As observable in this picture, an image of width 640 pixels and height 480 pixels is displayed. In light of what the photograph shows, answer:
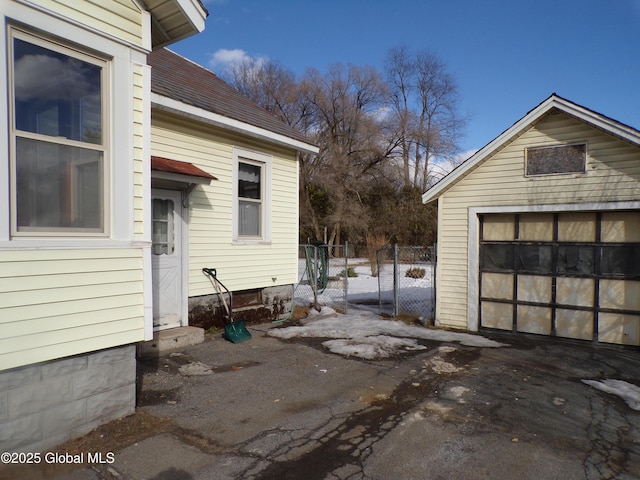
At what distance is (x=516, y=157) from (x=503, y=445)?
581 cm

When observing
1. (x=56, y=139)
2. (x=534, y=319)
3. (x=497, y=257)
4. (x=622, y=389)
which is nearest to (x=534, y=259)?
(x=497, y=257)

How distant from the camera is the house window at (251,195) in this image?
26.4 feet

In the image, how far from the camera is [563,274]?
7508mm

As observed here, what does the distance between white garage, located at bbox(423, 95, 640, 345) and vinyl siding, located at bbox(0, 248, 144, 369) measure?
21.3ft

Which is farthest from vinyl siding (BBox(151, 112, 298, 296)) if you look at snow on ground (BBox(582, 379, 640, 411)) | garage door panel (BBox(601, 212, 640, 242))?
garage door panel (BBox(601, 212, 640, 242))

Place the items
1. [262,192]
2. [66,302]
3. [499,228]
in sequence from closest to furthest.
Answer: [66,302] → [499,228] → [262,192]

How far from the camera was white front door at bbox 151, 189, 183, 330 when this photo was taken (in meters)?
6.59

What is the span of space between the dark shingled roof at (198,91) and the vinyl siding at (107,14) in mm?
2267

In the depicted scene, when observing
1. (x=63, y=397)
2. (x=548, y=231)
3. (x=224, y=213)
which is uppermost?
(x=224, y=213)

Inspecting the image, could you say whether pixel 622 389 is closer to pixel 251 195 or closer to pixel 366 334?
pixel 366 334

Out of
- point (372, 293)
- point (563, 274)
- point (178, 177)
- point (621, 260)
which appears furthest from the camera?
point (372, 293)

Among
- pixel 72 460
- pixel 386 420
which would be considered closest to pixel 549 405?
pixel 386 420

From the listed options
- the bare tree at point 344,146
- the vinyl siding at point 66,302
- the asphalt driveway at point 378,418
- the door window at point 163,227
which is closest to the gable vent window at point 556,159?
the asphalt driveway at point 378,418

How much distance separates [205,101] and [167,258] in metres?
2.98
